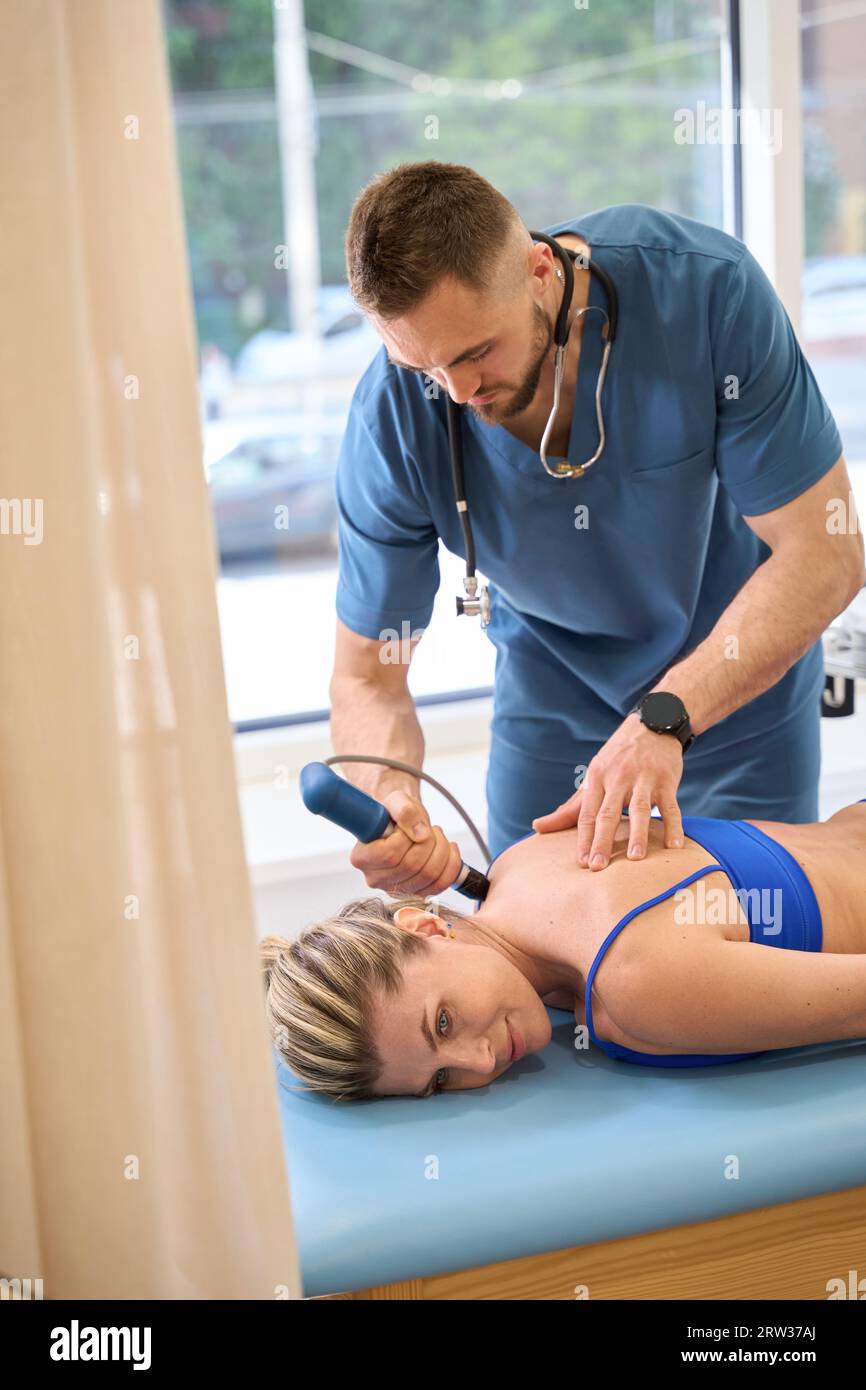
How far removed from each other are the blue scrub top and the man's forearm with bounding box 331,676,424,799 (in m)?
0.09

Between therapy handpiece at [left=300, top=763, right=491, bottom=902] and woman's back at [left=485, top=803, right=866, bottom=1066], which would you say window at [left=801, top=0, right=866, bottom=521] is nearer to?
woman's back at [left=485, top=803, right=866, bottom=1066]

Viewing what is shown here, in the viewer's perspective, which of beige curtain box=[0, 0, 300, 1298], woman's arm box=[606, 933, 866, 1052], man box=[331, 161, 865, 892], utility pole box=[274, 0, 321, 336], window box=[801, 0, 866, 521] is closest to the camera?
beige curtain box=[0, 0, 300, 1298]

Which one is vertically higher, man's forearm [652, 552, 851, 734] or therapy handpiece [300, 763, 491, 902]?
man's forearm [652, 552, 851, 734]

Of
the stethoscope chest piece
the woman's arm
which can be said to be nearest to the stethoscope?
the stethoscope chest piece

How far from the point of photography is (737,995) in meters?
1.40

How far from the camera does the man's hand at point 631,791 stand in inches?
59.3

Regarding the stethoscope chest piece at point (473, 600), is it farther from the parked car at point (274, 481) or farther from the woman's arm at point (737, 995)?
the parked car at point (274, 481)

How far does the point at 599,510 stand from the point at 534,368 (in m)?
0.22

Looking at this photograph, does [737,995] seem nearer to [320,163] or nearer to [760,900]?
[760,900]

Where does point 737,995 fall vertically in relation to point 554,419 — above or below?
below

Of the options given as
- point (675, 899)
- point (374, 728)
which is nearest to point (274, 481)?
point (374, 728)

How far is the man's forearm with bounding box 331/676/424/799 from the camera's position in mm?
1744

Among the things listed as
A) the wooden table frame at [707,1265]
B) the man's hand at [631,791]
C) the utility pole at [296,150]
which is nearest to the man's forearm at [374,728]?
the man's hand at [631,791]

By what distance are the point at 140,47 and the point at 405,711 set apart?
3.43ft
